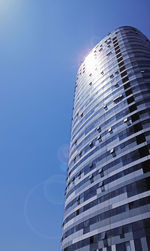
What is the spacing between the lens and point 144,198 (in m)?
22.7

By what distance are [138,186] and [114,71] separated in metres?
33.6

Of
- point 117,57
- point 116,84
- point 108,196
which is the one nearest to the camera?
point 108,196

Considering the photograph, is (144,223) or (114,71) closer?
(144,223)

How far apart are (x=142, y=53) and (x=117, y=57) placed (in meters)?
6.99

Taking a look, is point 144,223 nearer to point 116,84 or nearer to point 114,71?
point 116,84

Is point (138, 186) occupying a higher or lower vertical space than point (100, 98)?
lower

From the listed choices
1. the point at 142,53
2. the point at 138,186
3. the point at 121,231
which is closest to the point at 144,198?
the point at 138,186

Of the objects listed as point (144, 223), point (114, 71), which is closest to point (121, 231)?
point (144, 223)

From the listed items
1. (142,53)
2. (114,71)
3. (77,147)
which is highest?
(142,53)

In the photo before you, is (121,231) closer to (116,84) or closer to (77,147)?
(77,147)

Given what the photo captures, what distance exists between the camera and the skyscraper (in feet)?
75.8

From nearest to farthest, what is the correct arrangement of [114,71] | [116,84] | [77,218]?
[77,218], [116,84], [114,71]

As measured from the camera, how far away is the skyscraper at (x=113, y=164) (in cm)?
2311

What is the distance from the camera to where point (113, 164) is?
29875 millimetres
